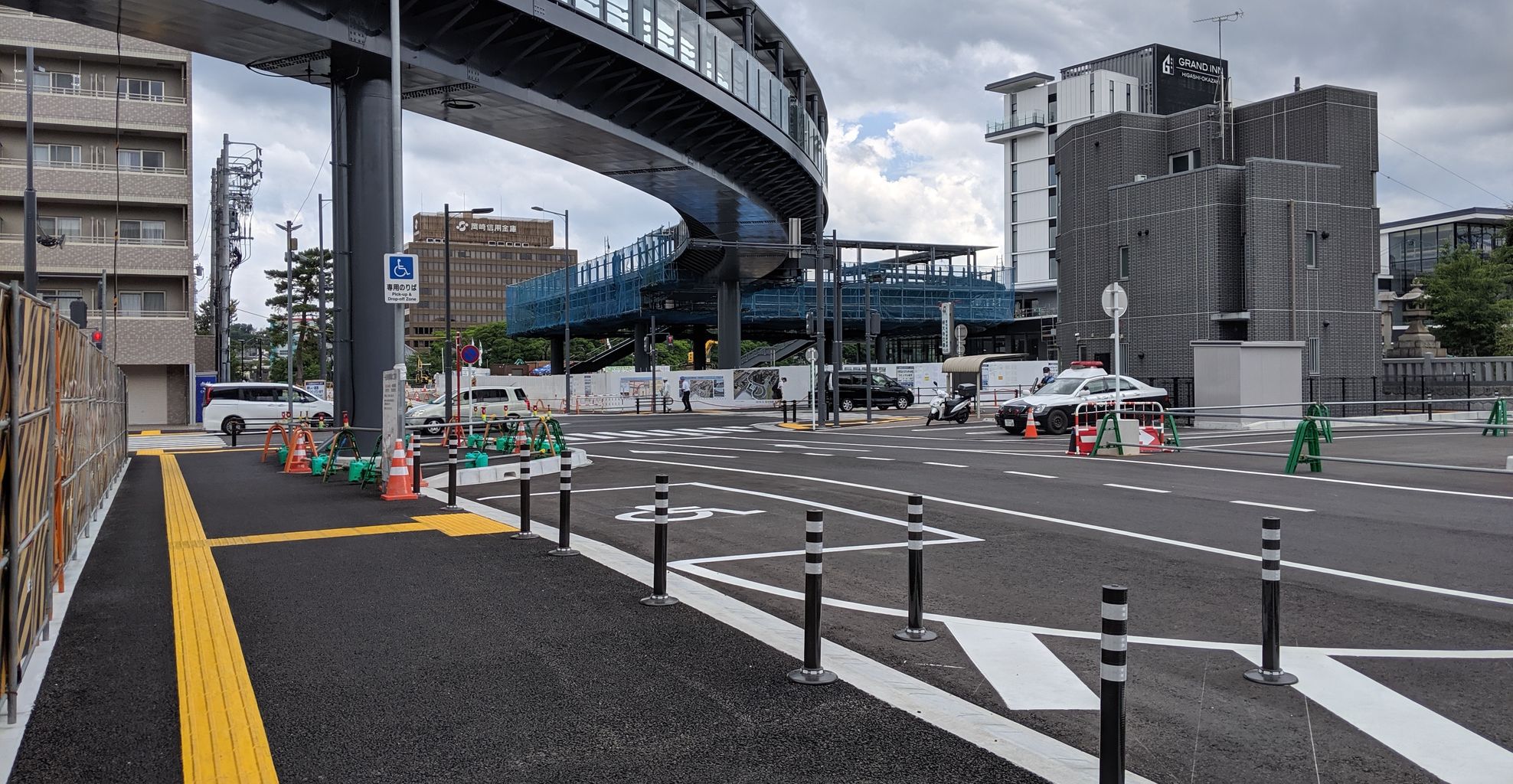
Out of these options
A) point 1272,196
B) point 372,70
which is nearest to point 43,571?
point 372,70

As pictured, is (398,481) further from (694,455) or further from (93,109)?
(93,109)

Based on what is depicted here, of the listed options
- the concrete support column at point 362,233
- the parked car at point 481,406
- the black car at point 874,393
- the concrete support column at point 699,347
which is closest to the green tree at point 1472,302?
the black car at point 874,393

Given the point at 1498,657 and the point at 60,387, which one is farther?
the point at 60,387

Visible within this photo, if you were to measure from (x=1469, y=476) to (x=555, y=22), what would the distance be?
726 inches

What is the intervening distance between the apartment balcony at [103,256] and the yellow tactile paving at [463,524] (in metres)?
41.8

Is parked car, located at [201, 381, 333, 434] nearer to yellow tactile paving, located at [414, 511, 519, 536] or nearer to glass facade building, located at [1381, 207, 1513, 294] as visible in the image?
yellow tactile paving, located at [414, 511, 519, 536]

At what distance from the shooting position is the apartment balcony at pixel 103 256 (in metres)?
46.9

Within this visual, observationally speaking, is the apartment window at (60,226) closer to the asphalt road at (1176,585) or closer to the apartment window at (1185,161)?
the asphalt road at (1176,585)

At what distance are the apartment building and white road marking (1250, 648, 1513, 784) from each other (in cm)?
5064

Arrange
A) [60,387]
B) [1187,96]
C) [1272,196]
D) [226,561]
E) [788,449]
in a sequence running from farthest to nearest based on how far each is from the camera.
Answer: [1187,96] < [1272,196] < [788,449] < [226,561] < [60,387]

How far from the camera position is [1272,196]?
36.2 metres

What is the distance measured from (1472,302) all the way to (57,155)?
67353 millimetres

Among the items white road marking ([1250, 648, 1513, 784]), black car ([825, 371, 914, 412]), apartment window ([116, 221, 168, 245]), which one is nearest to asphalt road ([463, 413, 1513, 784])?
white road marking ([1250, 648, 1513, 784])

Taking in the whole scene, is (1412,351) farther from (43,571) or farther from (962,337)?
(43,571)
